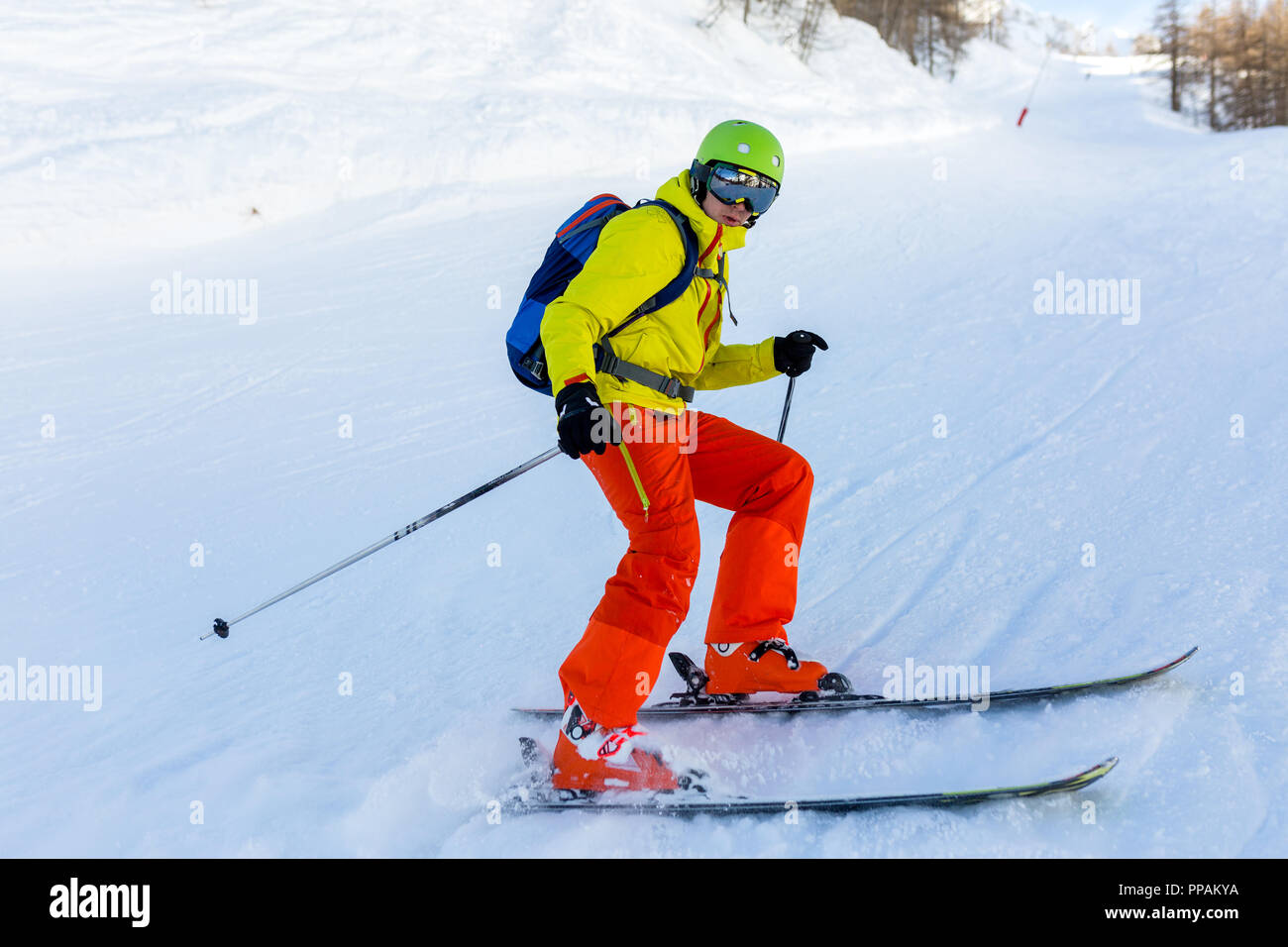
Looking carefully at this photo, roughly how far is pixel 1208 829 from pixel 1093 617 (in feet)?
3.70

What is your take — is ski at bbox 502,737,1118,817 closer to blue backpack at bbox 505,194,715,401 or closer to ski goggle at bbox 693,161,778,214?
blue backpack at bbox 505,194,715,401

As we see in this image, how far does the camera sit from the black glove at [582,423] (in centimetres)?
220

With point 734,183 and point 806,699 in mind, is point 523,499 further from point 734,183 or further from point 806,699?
point 734,183

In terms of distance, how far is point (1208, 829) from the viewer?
2125 millimetres

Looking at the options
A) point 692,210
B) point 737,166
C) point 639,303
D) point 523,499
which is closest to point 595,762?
point 639,303

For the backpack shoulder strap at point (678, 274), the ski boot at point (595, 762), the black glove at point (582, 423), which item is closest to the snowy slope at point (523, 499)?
the ski boot at point (595, 762)

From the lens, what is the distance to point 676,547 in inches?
99.3

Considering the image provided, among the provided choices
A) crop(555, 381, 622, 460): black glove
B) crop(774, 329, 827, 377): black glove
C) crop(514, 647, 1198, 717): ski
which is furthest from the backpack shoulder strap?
crop(514, 647, 1198, 717): ski

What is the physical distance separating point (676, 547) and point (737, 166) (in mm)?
1121

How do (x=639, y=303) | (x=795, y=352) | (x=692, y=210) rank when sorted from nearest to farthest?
(x=639, y=303) → (x=692, y=210) → (x=795, y=352)

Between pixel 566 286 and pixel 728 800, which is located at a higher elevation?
pixel 566 286

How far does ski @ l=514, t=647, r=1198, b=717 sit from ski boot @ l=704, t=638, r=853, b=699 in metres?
0.03
